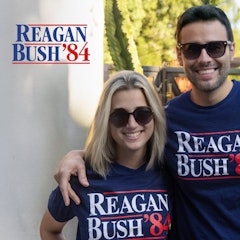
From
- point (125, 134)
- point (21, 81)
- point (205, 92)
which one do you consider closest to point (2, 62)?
point (21, 81)

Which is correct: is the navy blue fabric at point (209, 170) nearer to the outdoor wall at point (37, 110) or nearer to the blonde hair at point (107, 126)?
the blonde hair at point (107, 126)

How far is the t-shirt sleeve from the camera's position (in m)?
2.09

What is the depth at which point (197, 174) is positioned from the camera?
2.08 meters

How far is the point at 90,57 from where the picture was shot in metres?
2.73

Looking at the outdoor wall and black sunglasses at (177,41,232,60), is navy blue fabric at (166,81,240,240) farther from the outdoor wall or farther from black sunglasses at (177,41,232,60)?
the outdoor wall

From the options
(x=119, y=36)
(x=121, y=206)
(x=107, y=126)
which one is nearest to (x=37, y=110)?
(x=107, y=126)

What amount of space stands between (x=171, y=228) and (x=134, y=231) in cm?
28

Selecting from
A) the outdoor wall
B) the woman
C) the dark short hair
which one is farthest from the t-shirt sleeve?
the dark short hair

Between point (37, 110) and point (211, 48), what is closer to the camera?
point (211, 48)

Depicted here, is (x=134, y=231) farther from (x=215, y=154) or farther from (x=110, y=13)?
(x=110, y=13)

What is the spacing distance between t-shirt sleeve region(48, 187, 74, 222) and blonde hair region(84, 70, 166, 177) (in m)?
0.21

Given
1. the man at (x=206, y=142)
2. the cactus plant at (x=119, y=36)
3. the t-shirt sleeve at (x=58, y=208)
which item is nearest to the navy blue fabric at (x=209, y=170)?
the man at (x=206, y=142)

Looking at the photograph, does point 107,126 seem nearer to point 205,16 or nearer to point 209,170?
point 209,170

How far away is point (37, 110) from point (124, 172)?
34.0 inches
